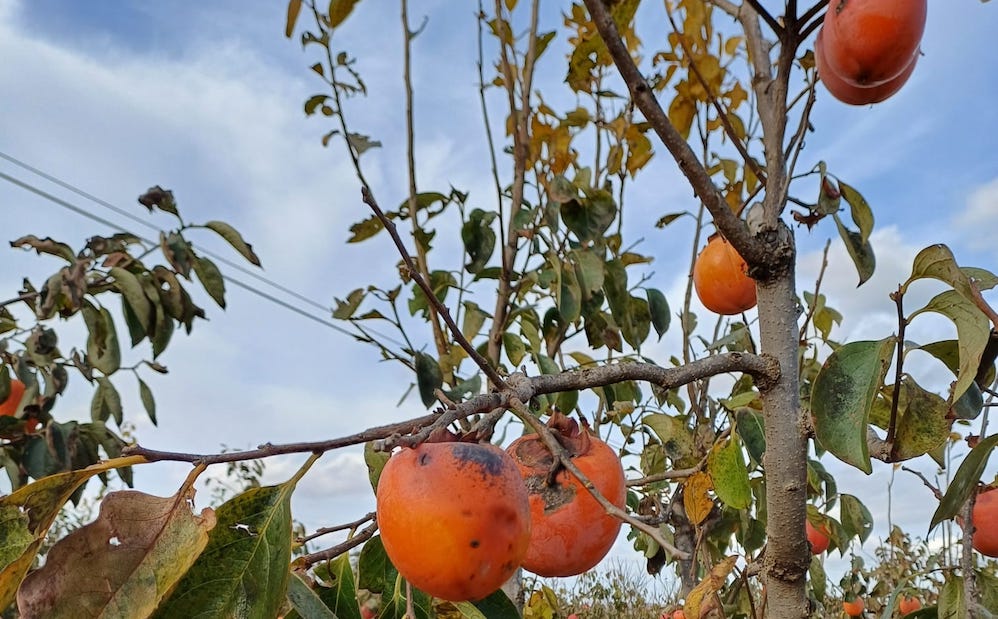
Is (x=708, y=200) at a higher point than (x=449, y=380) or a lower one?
lower

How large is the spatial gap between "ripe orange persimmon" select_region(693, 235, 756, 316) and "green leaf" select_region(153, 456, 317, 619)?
89 centimetres

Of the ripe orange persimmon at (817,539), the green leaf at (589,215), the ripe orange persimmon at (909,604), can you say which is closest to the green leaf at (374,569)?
the green leaf at (589,215)

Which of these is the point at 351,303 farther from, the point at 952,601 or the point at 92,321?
the point at 952,601

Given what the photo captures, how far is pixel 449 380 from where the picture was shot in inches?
64.6

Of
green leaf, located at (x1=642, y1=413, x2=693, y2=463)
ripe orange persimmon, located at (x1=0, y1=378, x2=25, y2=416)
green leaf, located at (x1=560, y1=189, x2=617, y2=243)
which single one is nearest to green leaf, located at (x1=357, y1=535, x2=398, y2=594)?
green leaf, located at (x1=642, y1=413, x2=693, y2=463)

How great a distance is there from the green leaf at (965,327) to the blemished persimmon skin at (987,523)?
2.40 feet

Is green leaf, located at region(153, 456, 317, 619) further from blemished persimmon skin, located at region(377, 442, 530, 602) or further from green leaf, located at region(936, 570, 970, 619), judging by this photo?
green leaf, located at region(936, 570, 970, 619)

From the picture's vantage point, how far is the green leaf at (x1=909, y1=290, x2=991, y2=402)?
68 centimetres

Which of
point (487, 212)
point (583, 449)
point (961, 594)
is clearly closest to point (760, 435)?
point (961, 594)

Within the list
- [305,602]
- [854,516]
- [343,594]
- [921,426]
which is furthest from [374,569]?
[854,516]

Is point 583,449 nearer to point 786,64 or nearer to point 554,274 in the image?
point 786,64

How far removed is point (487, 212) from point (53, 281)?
0.86m

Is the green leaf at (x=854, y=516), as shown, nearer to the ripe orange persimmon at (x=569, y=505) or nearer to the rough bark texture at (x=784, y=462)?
the rough bark texture at (x=784, y=462)

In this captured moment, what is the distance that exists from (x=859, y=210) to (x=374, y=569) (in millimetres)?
723
